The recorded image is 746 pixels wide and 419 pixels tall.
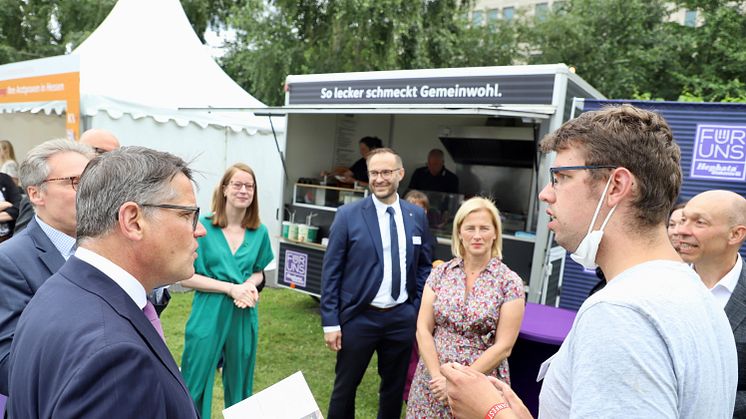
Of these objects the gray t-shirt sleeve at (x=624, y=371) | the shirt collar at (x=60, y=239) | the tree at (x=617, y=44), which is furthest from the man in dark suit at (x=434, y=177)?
the tree at (x=617, y=44)

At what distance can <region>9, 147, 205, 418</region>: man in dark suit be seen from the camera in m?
1.05

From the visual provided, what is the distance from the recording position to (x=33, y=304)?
1.22 m

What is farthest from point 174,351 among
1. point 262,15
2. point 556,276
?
point 262,15

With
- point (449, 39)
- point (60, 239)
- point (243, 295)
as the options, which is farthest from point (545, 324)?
point (449, 39)

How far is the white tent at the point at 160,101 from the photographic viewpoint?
7102mm

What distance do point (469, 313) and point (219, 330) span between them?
1656 mm

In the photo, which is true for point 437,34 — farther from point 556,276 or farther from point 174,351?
point 174,351

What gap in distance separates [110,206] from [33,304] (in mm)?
284

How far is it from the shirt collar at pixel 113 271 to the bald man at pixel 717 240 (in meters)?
2.34

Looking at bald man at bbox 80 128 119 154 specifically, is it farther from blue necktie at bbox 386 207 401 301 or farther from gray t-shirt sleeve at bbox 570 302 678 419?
gray t-shirt sleeve at bbox 570 302 678 419

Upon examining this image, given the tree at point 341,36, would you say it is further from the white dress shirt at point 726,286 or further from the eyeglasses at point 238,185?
the white dress shirt at point 726,286

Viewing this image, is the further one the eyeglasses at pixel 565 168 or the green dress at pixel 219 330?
the green dress at pixel 219 330

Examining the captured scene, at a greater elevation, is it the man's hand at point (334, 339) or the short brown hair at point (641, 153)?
the short brown hair at point (641, 153)

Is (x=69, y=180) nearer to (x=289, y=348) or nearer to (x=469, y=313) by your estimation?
(x=469, y=313)
